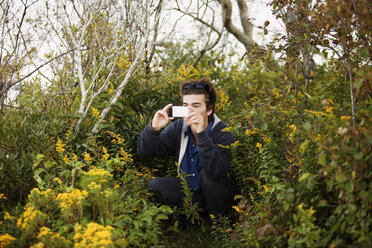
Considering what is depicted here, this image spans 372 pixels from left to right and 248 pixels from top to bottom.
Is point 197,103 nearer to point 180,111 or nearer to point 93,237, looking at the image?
point 180,111

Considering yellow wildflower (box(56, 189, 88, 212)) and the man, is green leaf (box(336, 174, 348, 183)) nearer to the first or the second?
the man

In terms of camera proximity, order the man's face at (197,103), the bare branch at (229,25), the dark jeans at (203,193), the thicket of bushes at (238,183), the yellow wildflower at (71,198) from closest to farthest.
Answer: the thicket of bushes at (238,183)
the yellow wildflower at (71,198)
the dark jeans at (203,193)
the man's face at (197,103)
the bare branch at (229,25)

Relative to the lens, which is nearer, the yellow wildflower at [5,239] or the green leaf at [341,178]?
the green leaf at [341,178]

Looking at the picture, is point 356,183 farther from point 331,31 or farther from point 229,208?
point 229,208

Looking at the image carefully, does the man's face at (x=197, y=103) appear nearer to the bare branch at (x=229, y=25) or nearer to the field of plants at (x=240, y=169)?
the field of plants at (x=240, y=169)

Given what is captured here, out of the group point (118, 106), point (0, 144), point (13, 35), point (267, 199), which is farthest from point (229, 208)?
point (13, 35)

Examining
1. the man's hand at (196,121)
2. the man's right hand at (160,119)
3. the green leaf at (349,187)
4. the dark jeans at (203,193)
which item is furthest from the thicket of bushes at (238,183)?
the man's right hand at (160,119)

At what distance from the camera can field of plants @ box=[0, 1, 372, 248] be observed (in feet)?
7.57

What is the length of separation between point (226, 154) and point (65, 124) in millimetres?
1463

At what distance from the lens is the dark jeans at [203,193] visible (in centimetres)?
337

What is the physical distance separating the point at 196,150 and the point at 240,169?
43 centimetres

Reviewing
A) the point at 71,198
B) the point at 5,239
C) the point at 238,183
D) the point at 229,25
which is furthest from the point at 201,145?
the point at 229,25

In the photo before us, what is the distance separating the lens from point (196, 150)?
11.7ft

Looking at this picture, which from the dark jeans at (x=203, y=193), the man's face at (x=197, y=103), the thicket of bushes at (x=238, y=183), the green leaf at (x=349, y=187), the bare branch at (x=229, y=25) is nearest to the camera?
the green leaf at (x=349, y=187)
